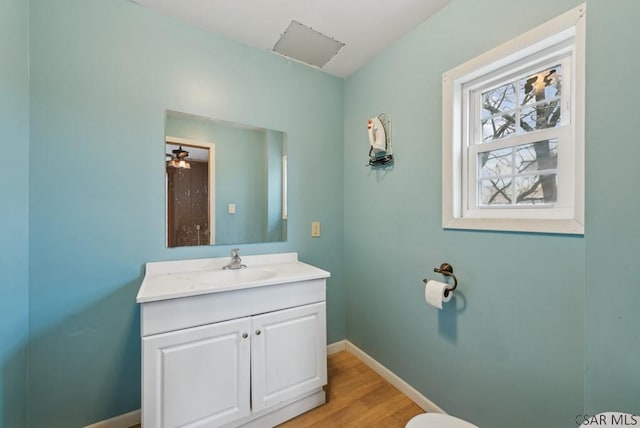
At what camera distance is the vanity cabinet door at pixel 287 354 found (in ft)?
4.56

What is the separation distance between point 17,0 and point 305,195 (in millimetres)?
1793

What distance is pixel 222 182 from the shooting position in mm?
1812

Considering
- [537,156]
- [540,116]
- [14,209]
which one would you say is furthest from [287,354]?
[540,116]

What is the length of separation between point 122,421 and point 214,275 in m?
0.93

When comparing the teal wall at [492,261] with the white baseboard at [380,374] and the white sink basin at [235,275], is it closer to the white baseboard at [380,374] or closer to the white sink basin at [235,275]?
the white baseboard at [380,374]

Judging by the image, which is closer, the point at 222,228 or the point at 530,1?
the point at 530,1

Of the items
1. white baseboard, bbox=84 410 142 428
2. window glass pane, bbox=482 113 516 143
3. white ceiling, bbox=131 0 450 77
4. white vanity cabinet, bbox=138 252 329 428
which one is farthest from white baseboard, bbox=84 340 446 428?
white ceiling, bbox=131 0 450 77

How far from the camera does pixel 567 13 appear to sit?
1.00 meters

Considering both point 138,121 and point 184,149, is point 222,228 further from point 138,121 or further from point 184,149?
point 138,121

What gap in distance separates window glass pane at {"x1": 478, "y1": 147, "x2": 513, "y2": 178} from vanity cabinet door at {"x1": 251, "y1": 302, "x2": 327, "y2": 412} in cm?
124

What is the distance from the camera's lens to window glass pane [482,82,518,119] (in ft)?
4.28

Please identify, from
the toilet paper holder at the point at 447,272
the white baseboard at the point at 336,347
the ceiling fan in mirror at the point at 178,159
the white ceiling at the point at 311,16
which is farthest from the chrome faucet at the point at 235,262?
the white ceiling at the point at 311,16

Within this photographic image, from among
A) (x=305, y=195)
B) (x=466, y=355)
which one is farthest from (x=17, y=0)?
(x=466, y=355)

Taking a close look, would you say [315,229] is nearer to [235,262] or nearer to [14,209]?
[235,262]
